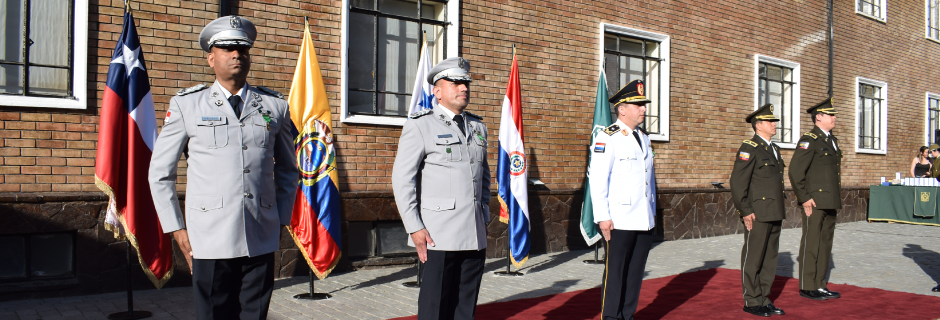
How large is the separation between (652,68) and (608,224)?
7.38 m

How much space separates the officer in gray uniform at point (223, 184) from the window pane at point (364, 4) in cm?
542

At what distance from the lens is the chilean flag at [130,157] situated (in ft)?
17.7

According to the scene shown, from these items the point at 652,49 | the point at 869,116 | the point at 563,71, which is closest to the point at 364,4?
the point at 563,71

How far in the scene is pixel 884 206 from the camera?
15141 mm

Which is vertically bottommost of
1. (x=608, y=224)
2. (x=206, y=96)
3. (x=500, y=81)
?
(x=608, y=224)

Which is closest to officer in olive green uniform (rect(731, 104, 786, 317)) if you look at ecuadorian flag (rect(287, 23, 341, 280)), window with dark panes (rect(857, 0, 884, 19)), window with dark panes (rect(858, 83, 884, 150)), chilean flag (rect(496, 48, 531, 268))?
chilean flag (rect(496, 48, 531, 268))

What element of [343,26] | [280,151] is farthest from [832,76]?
[280,151]

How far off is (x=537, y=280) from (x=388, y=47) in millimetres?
3505

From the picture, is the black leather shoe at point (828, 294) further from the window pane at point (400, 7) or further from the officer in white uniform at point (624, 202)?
the window pane at point (400, 7)

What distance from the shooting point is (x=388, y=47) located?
859cm

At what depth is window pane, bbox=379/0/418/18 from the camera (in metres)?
8.56

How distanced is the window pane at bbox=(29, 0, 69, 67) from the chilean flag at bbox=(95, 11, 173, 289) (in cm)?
124

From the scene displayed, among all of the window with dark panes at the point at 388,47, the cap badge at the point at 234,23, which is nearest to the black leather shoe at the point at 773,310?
the cap badge at the point at 234,23

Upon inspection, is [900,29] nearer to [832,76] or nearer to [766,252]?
[832,76]
